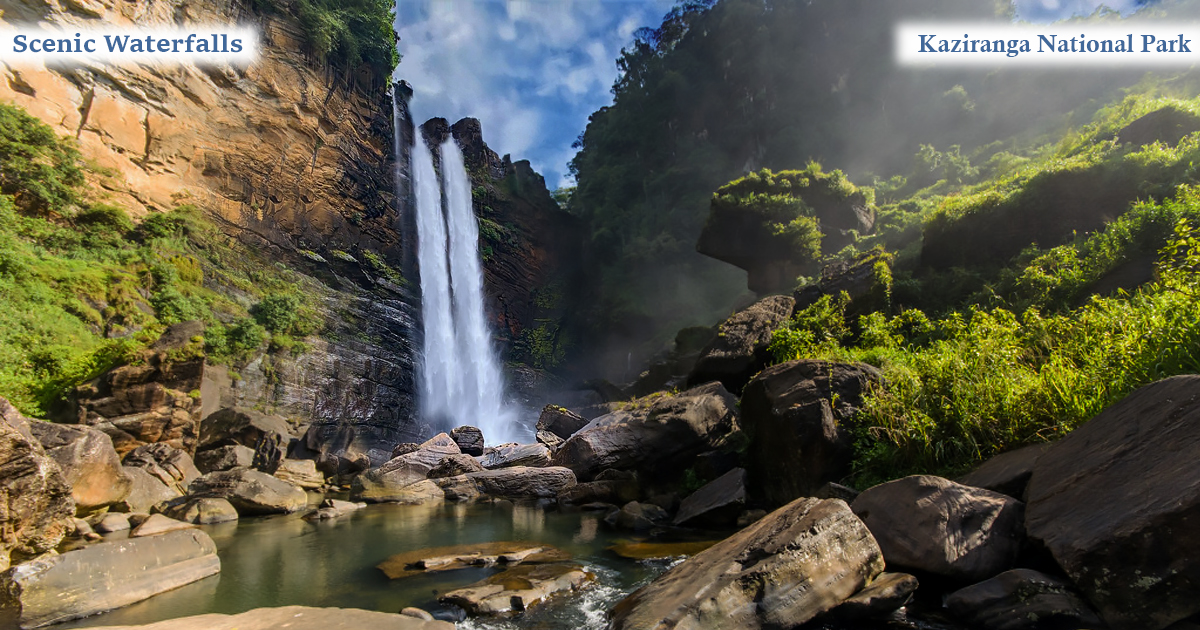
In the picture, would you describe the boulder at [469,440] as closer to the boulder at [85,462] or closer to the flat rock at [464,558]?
the boulder at [85,462]

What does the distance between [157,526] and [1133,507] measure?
41.5 ft

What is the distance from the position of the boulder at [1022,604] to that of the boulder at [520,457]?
12.4 m

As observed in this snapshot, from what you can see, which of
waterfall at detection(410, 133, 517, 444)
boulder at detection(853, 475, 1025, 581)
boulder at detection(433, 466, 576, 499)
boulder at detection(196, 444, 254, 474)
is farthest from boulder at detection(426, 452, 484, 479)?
waterfall at detection(410, 133, 517, 444)

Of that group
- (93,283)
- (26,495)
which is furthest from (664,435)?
(93,283)

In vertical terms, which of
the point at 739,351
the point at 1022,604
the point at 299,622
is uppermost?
the point at 739,351

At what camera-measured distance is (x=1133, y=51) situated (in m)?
12.3

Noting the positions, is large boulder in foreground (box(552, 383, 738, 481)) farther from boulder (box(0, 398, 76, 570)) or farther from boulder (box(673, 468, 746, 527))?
boulder (box(0, 398, 76, 570))

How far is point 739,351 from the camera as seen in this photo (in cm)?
1345

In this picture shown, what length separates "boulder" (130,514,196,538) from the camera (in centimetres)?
862

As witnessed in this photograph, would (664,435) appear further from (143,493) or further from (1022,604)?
(143,493)

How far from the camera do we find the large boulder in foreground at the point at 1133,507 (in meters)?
3.02

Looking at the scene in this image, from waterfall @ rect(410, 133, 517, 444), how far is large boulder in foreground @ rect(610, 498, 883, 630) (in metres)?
27.4

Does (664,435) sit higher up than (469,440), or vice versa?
(664,435)

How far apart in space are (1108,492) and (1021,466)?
1.28m
